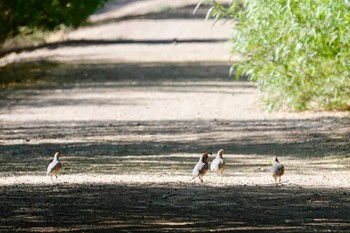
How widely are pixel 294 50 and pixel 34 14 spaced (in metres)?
12.3

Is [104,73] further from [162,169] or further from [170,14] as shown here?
[170,14]

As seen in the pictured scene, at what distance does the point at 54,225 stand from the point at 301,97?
39.9 feet

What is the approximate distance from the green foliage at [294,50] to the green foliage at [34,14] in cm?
940

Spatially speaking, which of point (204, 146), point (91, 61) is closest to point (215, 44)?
point (91, 61)

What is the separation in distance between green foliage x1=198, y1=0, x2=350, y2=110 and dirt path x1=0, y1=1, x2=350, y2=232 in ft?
1.48

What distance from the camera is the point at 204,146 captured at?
17750 millimetres

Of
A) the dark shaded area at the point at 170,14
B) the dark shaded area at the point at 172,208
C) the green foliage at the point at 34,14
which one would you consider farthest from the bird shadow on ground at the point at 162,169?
the dark shaded area at the point at 170,14

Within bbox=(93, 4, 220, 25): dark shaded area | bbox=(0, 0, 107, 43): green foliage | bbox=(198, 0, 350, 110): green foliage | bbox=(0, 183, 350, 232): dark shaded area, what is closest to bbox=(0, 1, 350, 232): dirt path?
bbox=(0, 183, 350, 232): dark shaded area

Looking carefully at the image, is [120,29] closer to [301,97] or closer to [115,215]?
[301,97]

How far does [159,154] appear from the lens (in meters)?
16.7

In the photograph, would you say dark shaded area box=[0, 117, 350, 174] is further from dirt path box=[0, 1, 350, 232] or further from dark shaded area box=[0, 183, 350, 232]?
dark shaded area box=[0, 183, 350, 232]

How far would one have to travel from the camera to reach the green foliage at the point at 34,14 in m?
30.1

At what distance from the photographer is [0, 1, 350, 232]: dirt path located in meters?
10.8

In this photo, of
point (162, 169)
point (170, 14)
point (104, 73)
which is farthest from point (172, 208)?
point (170, 14)
